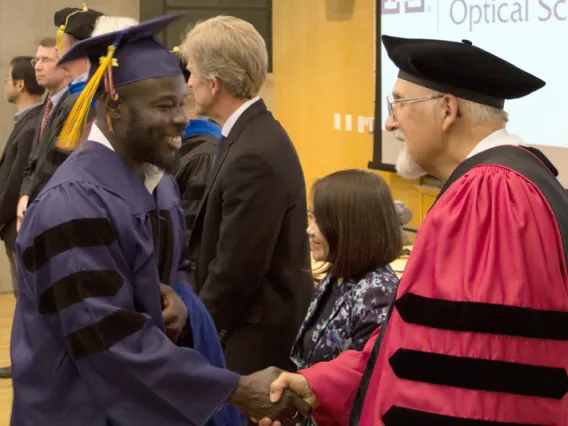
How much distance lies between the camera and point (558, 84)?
466cm

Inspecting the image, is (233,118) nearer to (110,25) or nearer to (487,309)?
(110,25)

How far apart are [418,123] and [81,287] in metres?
0.77

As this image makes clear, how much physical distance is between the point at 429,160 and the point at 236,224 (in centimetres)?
105

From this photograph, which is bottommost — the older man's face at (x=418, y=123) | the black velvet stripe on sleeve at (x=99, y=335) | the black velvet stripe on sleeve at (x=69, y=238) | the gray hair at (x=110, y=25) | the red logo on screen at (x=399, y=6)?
the black velvet stripe on sleeve at (x=99, y=335)

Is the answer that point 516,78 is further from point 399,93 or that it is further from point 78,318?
point 78,318

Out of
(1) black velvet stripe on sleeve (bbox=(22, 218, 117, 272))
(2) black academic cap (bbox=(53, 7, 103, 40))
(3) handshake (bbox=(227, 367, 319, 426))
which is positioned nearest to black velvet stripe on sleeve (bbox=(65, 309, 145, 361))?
(1) black velvet stripe on sleeve (bbox=(22, 218, 117, 272))

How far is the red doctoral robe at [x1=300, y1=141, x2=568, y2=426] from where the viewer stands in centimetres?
180

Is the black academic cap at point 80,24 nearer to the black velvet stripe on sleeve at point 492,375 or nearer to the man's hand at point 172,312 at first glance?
the man's hand at point 172,312

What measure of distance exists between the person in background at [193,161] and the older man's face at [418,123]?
4.66ft

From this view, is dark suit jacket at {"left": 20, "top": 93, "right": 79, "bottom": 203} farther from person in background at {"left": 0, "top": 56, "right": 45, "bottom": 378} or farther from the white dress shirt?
the white dress shirt

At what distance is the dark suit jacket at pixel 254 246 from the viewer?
9.78ft

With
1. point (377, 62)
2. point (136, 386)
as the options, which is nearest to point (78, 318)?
point (136, 386)

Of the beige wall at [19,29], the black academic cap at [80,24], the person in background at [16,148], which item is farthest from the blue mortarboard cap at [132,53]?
the beige wall at [19,29]

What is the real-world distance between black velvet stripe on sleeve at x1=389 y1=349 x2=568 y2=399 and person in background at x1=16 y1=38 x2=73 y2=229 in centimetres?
275
